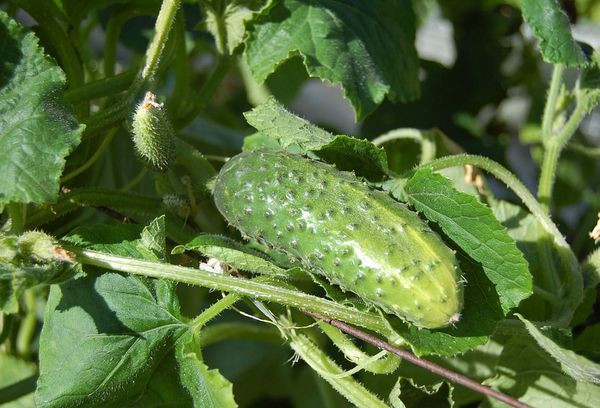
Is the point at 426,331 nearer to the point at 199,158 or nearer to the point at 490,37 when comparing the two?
the point at 199,158

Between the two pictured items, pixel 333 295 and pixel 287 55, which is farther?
pixel 287 55

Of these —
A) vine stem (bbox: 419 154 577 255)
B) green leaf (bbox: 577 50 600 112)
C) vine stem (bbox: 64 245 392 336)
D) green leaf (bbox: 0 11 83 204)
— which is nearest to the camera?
green leaf (bbox: 0 11 83 204)

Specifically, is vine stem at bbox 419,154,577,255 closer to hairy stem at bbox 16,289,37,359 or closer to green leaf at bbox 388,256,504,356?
green leaf at bbox 388,256,504,356

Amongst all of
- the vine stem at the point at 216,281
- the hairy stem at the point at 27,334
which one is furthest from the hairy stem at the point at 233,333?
the hairy stem at the point at 27,334

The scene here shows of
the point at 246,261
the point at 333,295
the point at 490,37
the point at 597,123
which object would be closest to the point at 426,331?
the point at 333,295

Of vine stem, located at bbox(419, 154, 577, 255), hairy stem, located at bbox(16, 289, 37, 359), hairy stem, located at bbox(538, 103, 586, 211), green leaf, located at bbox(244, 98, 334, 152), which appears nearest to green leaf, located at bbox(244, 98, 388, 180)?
green leaf, located at bbox(244, 98, 334, 152)

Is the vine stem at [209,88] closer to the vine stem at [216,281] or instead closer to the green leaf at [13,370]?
the vine stem at [216,281]

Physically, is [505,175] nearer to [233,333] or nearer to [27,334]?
[233,333]
